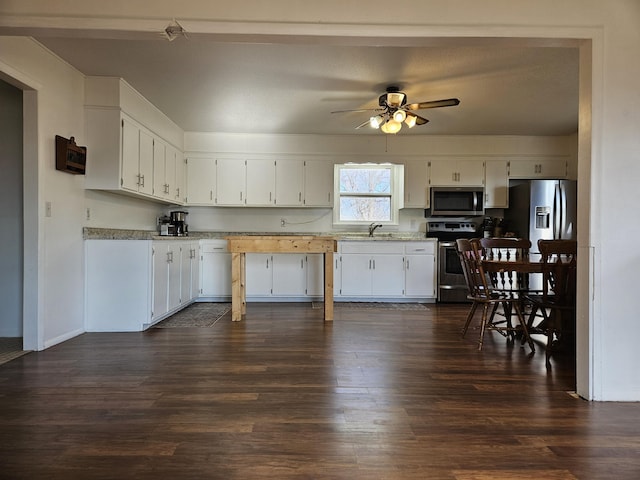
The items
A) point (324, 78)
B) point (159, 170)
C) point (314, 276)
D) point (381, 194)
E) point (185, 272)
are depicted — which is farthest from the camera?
point (381, 194)

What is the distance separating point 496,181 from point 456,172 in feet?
1.92

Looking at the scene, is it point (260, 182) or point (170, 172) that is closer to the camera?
point (170, 172)

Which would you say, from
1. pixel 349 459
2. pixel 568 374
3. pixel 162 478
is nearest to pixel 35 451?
pixel 162 478

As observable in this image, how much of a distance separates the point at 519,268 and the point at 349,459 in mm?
2058

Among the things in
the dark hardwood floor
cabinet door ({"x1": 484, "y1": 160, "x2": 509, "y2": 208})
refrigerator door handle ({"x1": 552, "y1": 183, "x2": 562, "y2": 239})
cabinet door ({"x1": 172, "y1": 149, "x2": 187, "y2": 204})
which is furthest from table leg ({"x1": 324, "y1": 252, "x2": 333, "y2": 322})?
refrigerator door handle ({"x1": 552, "y1": 183, "x2": 562, "y2": 239})

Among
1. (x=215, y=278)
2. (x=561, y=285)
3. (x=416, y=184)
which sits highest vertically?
(x=416, y=184)

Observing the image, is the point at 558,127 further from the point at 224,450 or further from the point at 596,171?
the point at 224,450

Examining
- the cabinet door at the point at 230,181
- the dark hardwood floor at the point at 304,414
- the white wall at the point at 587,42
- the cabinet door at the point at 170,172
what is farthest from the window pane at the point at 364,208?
the white wall at the point at 587,42

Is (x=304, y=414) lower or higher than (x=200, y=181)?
lower

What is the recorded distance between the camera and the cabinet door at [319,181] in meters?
5.33

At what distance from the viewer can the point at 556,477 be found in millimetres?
1412

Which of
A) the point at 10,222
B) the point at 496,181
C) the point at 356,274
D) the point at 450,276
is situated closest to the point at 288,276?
the point at 356,274

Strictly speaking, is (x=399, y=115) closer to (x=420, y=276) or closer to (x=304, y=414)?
(x=420, y=276)

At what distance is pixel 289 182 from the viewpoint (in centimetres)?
533
